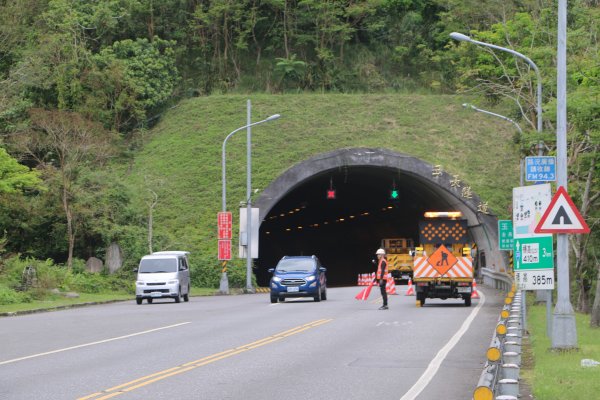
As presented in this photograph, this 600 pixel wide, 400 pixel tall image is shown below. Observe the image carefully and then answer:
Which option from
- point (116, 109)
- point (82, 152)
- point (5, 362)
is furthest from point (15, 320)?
point (116, 109)

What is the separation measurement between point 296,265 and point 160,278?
523cm

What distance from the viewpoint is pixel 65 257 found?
51.4 metres

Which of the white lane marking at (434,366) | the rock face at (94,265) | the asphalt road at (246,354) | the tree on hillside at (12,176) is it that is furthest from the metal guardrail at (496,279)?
the tree on hillside at (12,176)

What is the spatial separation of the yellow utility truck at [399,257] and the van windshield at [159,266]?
29.1 metres

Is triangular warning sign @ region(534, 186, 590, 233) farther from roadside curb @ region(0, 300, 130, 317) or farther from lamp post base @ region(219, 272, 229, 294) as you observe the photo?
lamp post base @ region(219, 272, 229, 294)

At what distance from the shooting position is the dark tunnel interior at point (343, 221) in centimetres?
6769

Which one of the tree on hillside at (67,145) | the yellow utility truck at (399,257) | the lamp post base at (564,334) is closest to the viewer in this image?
the lamp post base at (564,334)

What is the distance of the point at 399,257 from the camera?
67375 millimetres

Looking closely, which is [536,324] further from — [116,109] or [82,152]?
[116,109]

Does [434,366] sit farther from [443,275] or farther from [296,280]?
[296,280]

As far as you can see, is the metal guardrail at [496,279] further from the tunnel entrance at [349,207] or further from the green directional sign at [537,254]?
the green directional sign at [537,254]

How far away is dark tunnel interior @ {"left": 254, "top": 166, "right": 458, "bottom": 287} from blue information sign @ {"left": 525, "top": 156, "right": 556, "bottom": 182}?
4145cm

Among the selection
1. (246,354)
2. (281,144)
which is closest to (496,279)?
(281,144)

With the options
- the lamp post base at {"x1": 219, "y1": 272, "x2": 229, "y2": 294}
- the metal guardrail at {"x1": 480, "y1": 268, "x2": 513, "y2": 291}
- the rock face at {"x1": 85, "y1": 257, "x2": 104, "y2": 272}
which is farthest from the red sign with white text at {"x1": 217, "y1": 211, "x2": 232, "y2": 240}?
the metal guardrail at {"x1": 480, "y1": 268, "x2": 513, "y2": 291}
